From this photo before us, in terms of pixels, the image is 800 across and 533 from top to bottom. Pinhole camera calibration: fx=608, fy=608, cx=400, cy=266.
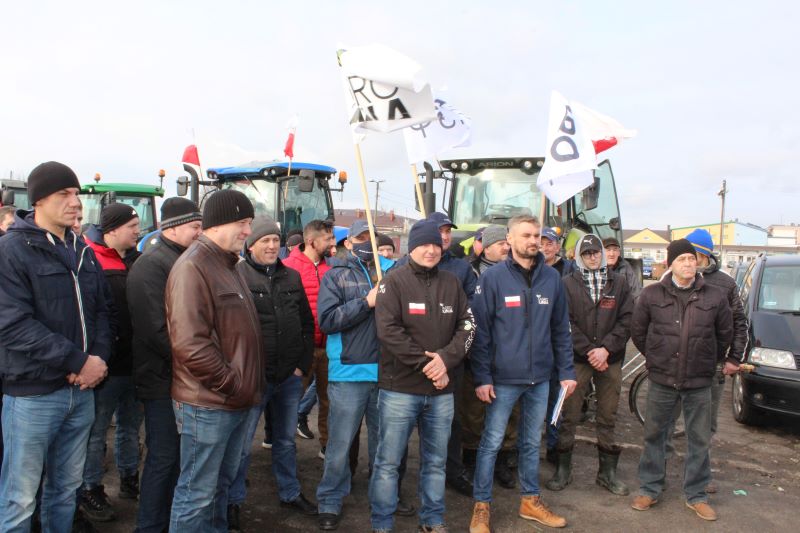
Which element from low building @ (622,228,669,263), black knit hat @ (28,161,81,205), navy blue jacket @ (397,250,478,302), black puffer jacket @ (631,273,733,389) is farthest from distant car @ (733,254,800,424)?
low building @ (622,228,669,263)

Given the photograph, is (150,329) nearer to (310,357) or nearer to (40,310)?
(40,310)

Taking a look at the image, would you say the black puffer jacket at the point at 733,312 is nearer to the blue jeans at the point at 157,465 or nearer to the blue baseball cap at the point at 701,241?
the blue baseball cap at the point at 701,241

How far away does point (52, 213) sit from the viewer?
10.2 feet

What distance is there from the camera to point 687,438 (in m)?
4.54

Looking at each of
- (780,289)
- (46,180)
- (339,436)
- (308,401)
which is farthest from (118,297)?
(780,289)

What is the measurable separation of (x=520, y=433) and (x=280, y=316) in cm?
189

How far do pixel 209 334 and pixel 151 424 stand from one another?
2.91 ft

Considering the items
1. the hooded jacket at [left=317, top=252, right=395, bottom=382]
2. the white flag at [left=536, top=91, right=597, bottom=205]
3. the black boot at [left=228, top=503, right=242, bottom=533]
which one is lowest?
the black boot at [left=228, top=503, right=242, bottom=533]

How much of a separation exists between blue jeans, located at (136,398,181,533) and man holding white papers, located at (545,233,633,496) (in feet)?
9.70

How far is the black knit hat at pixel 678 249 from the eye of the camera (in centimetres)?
452

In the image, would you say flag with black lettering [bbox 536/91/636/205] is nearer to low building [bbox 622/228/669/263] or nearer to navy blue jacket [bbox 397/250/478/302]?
navy blue jacket [bbox 397/250/478/302]

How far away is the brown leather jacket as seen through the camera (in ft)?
9.37

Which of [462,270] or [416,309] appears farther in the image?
[462,270]

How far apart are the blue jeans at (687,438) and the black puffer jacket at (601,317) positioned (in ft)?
1.54
